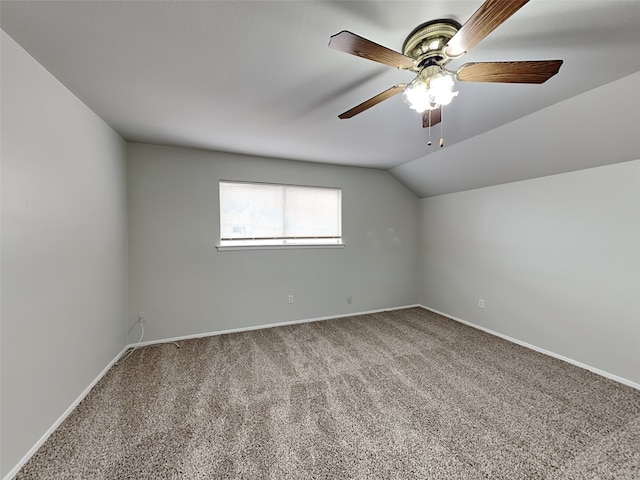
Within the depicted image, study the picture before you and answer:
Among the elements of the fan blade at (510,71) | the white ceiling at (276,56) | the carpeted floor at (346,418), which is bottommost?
the carpeted floor at (346,418)

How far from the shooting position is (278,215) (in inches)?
142

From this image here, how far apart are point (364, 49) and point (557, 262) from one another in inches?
119

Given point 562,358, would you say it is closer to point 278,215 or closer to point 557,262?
point 557,262

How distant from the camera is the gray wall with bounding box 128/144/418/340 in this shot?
2.99 metres

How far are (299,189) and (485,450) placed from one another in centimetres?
322

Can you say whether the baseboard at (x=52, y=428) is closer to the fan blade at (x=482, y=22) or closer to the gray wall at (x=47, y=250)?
the gray wall at (x=47, y=250)

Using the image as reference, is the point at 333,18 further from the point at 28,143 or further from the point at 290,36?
the point at 28,143

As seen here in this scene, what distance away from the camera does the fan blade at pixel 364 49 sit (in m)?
0.97

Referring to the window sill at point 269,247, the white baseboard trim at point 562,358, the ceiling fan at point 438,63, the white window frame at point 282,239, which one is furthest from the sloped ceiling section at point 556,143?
the white baseboard trim at point 562,358

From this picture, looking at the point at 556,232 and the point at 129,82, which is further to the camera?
the point at 556,232

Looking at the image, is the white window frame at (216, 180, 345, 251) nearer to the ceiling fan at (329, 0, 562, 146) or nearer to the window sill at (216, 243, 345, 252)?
the window sill at (216, 243, 345, 252)

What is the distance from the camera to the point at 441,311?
162 inches

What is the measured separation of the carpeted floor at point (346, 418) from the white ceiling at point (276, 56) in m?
2.32

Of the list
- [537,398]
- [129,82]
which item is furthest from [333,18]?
[537,398]
